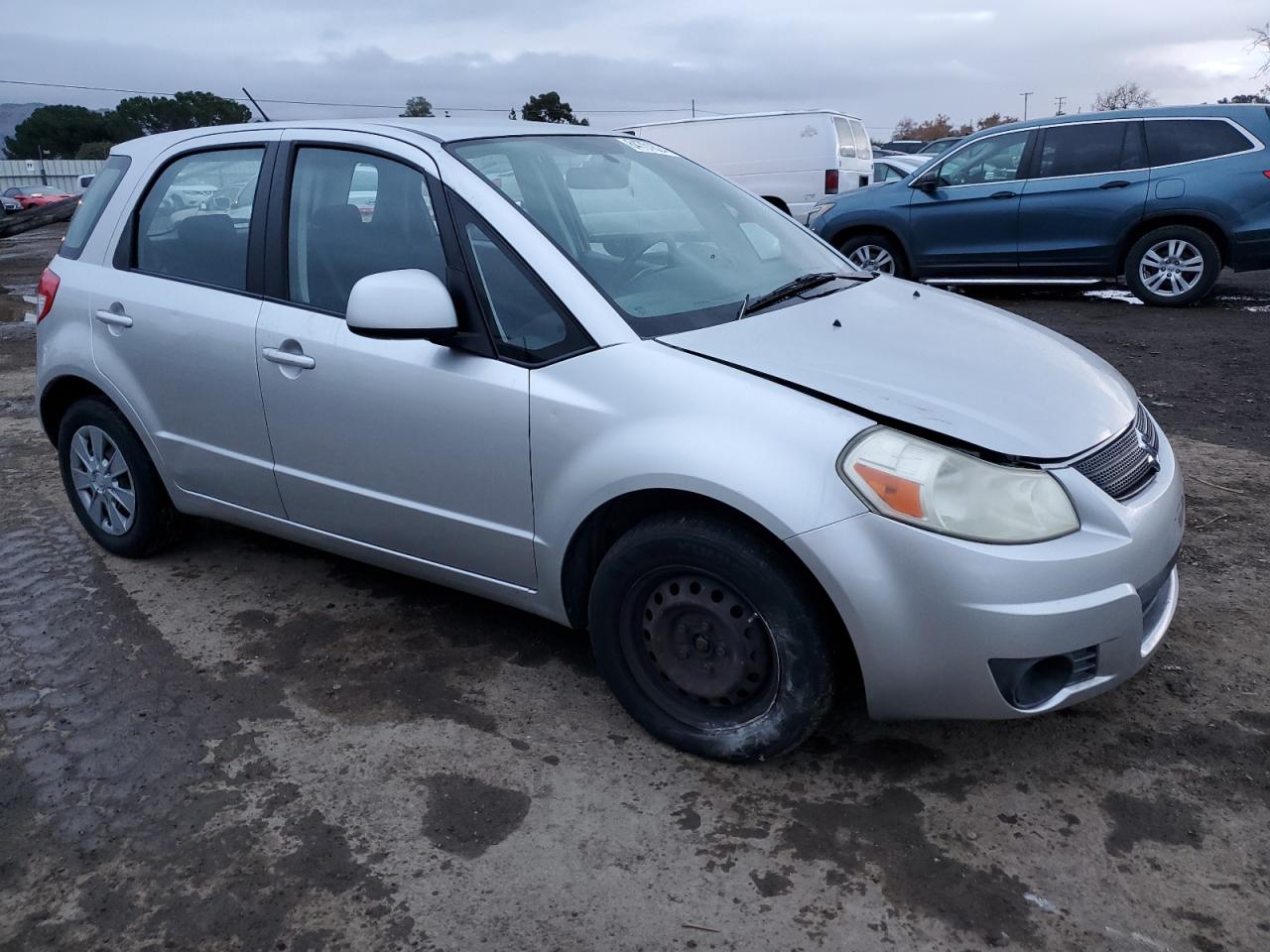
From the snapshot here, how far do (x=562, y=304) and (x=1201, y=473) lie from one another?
12.2 ft

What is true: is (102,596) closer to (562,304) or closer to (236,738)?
(236,738)

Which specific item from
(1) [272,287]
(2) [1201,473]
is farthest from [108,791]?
(2) [1201,473]

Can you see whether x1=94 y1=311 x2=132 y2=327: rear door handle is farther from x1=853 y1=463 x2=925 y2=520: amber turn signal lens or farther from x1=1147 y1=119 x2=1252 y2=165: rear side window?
x1=1147 y1=119 x2=1252 y2=165: rear side window

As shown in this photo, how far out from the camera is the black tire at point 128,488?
14.0 ft

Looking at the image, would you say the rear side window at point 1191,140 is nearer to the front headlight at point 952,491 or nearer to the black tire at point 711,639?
the front headlight at point 952,491

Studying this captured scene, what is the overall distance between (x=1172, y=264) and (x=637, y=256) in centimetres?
827

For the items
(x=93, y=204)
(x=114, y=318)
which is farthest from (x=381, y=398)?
(x=93, y=204)

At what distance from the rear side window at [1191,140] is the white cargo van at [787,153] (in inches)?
217

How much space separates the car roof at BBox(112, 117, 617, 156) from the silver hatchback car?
3cm

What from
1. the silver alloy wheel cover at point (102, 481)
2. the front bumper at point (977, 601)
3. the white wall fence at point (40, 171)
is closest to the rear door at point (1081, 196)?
the front bumper at point (977, 601)

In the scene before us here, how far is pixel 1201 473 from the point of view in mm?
5191

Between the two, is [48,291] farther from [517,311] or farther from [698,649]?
[698,649]

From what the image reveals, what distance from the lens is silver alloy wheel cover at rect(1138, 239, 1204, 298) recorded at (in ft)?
31.9

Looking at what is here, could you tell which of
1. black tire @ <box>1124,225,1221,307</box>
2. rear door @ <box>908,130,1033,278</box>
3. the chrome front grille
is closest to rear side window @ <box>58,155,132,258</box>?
the chrome front grille
